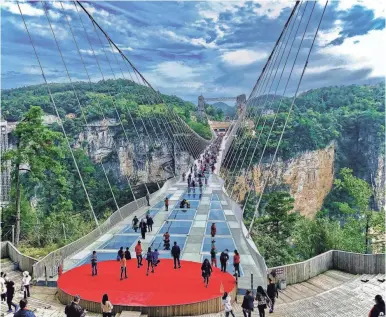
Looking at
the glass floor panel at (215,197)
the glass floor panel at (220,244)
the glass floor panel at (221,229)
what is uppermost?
the glass floor panel at (215,197)

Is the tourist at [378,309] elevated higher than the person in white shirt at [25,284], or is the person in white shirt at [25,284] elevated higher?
the tourist at [378,309]

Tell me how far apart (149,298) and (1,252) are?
20.7 feet

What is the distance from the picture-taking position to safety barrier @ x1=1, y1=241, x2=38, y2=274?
11141 mm

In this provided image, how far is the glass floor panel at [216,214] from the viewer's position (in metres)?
17.1

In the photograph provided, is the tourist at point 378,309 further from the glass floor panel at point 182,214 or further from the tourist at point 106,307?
the glass floor panel at point 182,214

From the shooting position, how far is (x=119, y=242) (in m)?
13.8

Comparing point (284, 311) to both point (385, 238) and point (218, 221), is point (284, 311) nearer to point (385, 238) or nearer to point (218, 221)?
point (218, 221)

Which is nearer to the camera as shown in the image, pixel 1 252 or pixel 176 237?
pixel 1 252

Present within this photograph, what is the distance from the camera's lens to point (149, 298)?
8.71 m

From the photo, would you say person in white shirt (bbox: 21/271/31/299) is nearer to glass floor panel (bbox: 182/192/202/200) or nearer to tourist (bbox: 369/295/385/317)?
tourist (bbox: 369/295/385/317)

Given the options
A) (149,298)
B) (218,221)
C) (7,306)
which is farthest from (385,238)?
(7,306)

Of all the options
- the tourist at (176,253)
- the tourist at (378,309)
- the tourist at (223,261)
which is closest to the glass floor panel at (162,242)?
the tourist at (176,253)

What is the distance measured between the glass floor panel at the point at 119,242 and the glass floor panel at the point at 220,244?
93.1 inches

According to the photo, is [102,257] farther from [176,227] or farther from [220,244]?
[176,227]
